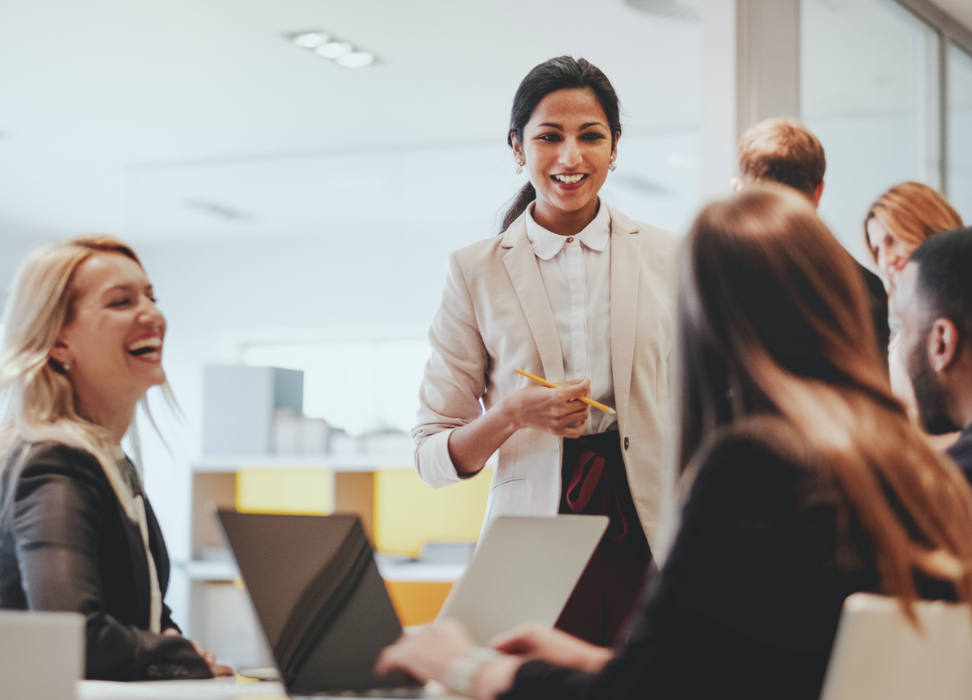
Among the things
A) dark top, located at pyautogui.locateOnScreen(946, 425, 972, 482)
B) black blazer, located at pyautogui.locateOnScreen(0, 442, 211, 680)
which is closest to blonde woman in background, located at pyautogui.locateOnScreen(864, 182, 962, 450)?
dark top, located at pyautogui.locateOnScreen(946, 425, 972, 482)

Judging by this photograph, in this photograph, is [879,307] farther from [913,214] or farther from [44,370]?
[44,370]

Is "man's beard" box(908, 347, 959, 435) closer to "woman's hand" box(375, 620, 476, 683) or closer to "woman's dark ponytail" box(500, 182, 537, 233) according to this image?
"woman's hand" box(375, 620, 476, 683)

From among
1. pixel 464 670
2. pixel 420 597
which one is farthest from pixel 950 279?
pixel 420 597

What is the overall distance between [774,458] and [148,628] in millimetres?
1057

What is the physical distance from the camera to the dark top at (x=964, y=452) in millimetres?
1253

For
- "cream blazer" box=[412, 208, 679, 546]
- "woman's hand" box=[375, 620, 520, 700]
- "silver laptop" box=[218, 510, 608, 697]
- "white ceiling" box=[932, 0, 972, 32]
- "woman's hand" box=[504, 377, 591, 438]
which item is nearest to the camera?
"woman's hand" box=[375, 620, 520, 700]

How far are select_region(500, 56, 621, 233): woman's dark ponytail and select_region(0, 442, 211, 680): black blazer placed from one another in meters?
1.07

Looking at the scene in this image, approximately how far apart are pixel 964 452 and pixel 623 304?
0.74m

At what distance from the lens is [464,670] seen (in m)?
1.09

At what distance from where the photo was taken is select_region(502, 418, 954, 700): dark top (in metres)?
0.94

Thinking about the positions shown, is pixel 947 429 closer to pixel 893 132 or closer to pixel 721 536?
pixel 721 536

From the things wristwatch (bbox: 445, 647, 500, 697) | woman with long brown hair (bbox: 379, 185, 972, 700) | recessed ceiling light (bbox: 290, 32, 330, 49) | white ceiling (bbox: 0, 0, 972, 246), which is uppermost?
recessed ceiling light (bbox: 290, 32, 330, 49)

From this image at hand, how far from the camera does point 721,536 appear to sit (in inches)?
37.3

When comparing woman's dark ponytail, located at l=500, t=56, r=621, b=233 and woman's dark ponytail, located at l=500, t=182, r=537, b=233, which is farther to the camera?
woman's dark ponytail, located at l=500, t=182, r=537, b=233
